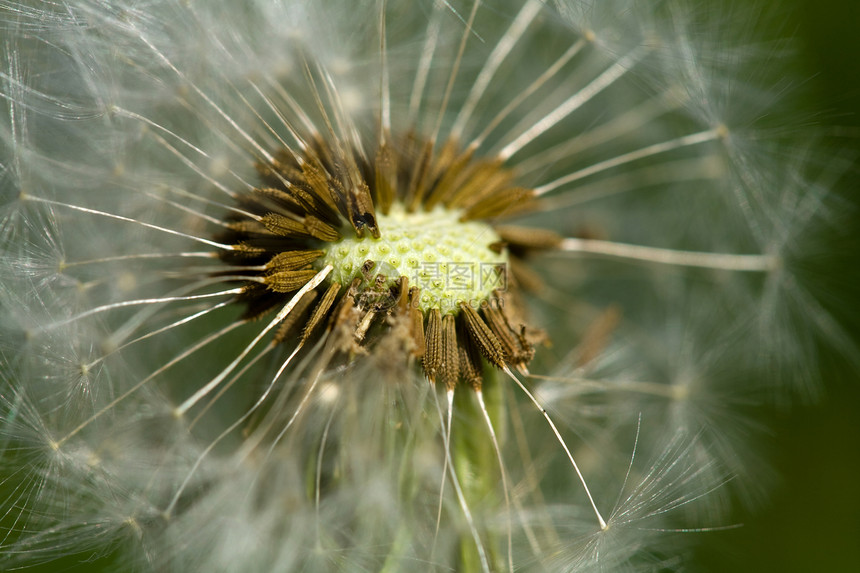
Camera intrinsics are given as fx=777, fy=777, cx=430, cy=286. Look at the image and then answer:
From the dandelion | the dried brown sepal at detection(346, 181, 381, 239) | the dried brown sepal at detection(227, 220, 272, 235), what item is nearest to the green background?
the dandelion

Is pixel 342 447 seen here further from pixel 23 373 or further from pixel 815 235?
pixel 815 235

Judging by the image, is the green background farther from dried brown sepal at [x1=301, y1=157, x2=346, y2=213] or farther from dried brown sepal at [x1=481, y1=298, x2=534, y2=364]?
dried brown sepal at [x1=301, y1=157, x2=346, y2=213]

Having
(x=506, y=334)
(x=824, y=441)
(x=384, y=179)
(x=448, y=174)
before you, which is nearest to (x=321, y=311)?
(x=384, y=179)

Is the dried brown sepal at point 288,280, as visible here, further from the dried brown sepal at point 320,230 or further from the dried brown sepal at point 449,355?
the dried brown sepal at point 449,355

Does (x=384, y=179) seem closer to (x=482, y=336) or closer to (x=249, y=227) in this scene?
(x=249, y=227)

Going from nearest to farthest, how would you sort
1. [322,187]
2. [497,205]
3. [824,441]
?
[322,187] → [497,205] → [824,441]

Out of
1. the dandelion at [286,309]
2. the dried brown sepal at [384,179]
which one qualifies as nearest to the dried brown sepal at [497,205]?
the dandelion at [286,309]

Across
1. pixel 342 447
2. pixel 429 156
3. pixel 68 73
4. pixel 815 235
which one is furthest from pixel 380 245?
pixel 815 235
